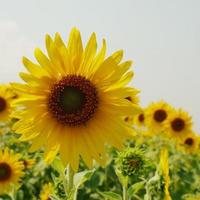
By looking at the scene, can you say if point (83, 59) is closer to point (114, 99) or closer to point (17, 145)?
point (114, 99)

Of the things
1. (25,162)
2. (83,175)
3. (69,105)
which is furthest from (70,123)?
(25,162)

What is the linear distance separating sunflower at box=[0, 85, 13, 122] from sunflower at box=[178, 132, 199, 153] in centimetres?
310

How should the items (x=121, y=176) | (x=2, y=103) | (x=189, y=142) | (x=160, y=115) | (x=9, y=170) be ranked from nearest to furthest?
(x=121, y=176) < (x=9, y=170) < (x=2, y=103) < (x=189, y=142) < (x=160, y=115)

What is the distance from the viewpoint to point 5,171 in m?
6.36

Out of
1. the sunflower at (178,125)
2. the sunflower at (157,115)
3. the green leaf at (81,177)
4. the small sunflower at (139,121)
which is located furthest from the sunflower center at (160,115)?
the green leaf at (81,177)

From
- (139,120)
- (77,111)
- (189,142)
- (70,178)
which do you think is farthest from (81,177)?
(139,120)

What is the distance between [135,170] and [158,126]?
6.83 m

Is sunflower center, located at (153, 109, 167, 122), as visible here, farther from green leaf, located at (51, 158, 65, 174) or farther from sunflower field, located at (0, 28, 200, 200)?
green leaf, located at (51, 158, 65, 174)

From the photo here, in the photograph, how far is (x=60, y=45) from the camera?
10.0ft

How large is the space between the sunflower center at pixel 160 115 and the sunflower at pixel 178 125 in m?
0.31

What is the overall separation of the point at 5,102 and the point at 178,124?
3.26 meters

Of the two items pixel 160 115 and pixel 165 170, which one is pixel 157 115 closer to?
pixel 160 115

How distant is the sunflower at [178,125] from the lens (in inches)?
392

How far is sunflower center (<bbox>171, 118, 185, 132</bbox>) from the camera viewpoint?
9.99 meters
